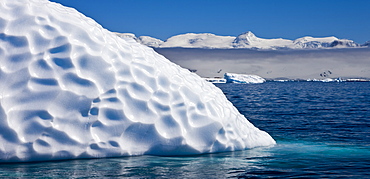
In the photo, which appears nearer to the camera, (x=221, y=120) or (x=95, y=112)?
(x=95, y=112)

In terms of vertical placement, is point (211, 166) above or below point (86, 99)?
below

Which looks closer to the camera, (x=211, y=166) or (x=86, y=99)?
(x=211, y=166)

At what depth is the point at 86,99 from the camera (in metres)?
9.58

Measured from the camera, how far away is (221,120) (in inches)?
416

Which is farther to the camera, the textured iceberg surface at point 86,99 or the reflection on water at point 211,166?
the textured iceberg surface at point 86,99

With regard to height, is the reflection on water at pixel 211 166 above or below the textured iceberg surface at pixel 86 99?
below

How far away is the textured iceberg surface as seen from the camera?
9289 mm

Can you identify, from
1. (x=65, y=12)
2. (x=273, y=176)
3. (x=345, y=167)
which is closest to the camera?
(x=273, y=176)

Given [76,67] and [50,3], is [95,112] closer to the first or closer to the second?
[76,67]

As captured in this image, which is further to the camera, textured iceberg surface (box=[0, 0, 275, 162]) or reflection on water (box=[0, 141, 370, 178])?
textured iceberg surface (box=[0, 0, 275, 162])

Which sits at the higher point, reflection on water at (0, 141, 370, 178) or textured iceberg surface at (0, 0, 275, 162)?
textured iceberg surface at (0, 0, 275, 162)

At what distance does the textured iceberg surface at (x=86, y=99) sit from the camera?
9289mm

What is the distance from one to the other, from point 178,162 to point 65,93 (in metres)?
2.79

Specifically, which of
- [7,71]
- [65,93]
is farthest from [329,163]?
[7,71]
